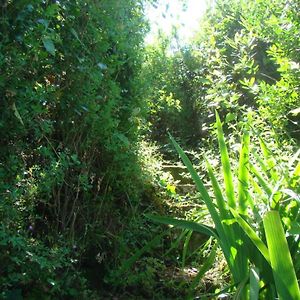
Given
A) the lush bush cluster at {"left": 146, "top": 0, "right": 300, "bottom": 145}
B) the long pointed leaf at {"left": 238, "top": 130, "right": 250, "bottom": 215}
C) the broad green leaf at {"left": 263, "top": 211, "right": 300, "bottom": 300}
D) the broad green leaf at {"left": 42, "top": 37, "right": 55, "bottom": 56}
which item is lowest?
the broad green leaf at {"left": 263, "top": 211, "right": 300, "bottom": 300}

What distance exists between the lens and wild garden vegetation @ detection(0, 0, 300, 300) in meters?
2.12

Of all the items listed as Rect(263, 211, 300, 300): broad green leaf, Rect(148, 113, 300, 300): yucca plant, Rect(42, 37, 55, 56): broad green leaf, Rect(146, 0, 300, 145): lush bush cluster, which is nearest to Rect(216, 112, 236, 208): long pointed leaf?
Rect(148, 113, 300, 300): yucca plant

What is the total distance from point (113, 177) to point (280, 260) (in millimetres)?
1569

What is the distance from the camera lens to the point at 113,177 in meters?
3.19

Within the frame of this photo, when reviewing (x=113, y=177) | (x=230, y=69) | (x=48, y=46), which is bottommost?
(x=113, y=177)

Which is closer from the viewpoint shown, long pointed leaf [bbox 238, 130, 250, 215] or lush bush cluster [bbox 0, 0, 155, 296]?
lush bush cluster [bbox 0, 0, 155, 296]

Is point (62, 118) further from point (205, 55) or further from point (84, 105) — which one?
point (205, 55)

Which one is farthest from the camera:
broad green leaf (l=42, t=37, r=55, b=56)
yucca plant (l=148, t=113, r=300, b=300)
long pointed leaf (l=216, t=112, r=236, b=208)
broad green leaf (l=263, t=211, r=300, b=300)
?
long pointed leaf (l=216, t=112, r=236, b=208)

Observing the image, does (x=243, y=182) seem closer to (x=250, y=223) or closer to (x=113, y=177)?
(x=250, y=223)

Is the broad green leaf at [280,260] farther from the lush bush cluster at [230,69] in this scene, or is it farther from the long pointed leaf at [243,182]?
the lush bush cluster at [230,69]

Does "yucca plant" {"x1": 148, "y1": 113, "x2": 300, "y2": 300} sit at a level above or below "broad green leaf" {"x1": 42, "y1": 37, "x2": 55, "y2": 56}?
below

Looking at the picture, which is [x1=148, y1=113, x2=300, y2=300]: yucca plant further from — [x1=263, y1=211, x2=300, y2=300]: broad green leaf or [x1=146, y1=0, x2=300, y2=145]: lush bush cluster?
[x1=146, y1=0, x2=300, y2=145]: lush bush cluster

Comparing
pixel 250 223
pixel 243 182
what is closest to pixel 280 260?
pixel 250 223

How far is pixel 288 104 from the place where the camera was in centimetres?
338
